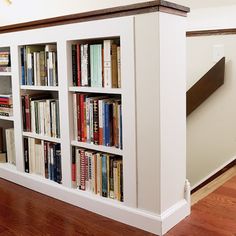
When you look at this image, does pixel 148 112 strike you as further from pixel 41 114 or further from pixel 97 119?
pixel 41 114

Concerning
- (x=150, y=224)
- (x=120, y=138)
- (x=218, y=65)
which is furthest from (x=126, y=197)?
(x=218, y=65)

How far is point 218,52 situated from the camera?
2918 millimetres

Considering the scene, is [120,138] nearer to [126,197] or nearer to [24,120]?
[126,197]

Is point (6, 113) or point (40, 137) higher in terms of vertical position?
point (6, 113)

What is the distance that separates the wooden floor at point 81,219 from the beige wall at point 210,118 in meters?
0.72

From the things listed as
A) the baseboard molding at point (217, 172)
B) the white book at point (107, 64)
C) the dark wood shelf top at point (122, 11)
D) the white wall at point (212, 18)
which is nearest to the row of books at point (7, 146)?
the dark wood shelf top at point (122, 11)

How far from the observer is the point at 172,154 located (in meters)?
1.89

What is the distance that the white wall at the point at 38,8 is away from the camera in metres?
3.31

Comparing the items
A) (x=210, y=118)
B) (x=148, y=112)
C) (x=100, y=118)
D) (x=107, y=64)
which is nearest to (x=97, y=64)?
(x=107, y=64)

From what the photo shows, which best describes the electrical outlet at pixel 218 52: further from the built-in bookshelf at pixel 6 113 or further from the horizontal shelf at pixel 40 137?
the built-in bookshelf at pixel 6 113

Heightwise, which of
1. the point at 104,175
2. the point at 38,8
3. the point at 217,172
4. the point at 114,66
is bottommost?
the point at 217,172

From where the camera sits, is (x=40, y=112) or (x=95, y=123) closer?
(x=95, y=123)

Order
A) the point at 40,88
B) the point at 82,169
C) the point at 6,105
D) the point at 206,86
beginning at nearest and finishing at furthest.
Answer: the point at 82,169 < the point at 40,88 < the point at 6,105 < the point at 206,86

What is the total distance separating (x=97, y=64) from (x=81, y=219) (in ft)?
2.77
